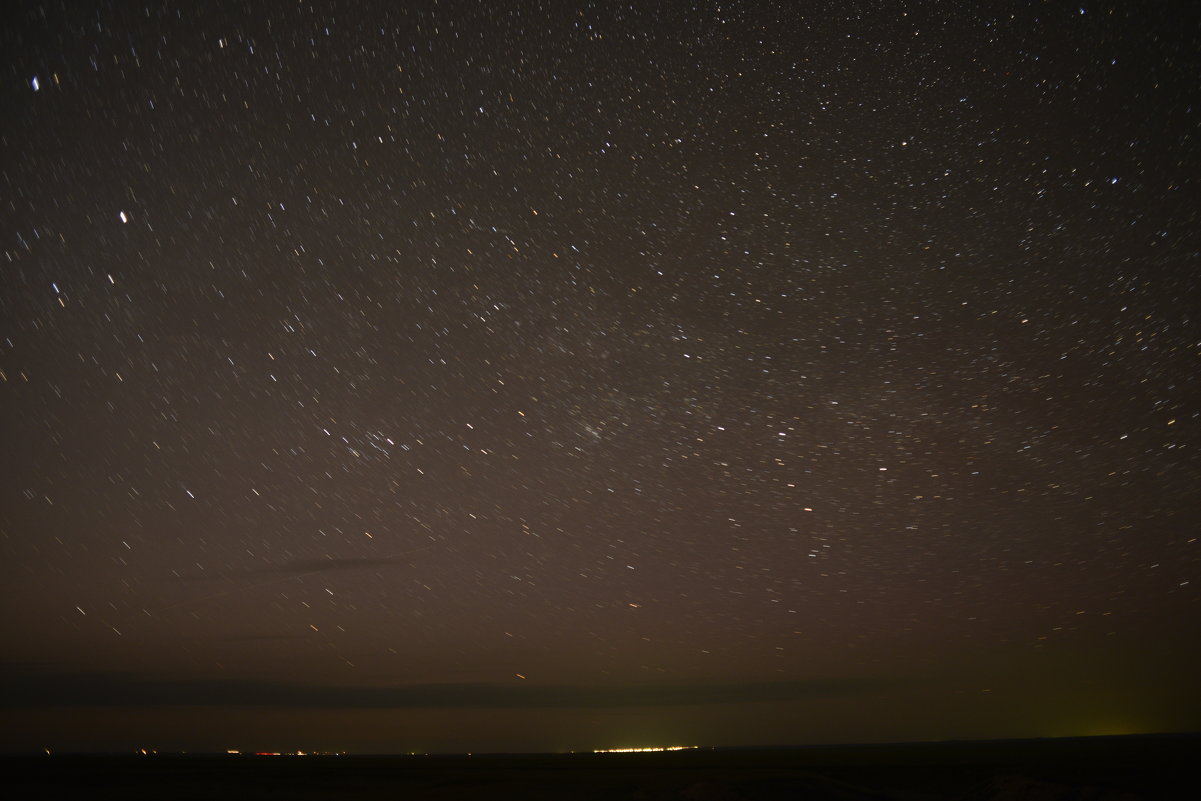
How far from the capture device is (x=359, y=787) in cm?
3478

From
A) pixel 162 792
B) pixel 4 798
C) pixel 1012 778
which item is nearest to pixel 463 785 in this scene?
pixel 162 792

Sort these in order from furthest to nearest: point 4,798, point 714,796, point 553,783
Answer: point 553,783
point 4,798
point 714,796

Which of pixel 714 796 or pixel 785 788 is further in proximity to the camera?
pixel 785 788

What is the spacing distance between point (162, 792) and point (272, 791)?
13.8 feet

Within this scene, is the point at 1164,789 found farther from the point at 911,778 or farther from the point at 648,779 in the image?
the point at 648,779

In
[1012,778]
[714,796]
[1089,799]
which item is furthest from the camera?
[714,796]

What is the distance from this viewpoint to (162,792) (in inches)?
1201

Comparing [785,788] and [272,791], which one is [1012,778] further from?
[272,791]

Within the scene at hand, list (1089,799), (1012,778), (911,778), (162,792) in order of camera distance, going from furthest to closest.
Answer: (911,778) → (162,792) → (1012,778) → (1089,799)

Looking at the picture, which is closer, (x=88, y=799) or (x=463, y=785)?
(x=88, y=799)

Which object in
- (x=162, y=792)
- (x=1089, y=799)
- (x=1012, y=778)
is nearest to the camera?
(x=1089, y=799)

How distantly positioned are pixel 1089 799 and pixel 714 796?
10615 millimetres

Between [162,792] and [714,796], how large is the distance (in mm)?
22822

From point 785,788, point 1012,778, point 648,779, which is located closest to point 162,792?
point 648,779
